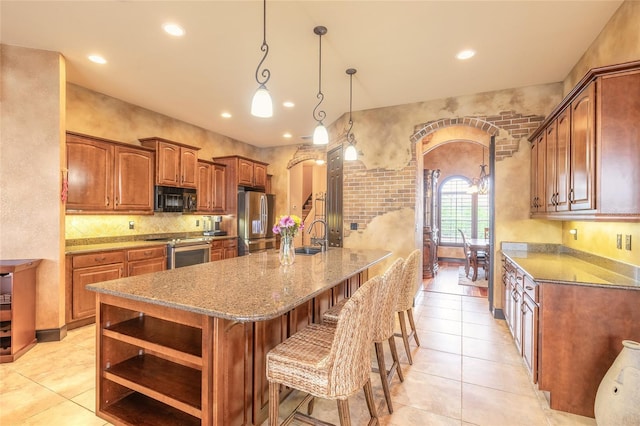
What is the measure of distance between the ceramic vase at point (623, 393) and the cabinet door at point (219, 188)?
553 cm

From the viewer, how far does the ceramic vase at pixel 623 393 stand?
62.8 inches

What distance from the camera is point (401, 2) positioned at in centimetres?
229

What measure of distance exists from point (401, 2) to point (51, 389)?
3951 mm

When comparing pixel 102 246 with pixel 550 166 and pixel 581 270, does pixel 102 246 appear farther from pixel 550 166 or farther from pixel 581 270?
pixel 550 166

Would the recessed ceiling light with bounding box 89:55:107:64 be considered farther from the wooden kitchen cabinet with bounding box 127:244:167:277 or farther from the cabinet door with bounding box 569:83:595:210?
the cabinet door with bounding box 569:83:595:210

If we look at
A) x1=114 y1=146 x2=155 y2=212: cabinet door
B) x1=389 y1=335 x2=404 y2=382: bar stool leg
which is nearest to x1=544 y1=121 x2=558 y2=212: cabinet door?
x1=389 y1=335 x2=404 y2=382: bar stool leg

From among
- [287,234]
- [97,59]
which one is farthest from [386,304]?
[97,59]

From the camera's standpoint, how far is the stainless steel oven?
4500 millimetres

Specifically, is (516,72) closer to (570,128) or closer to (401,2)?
(570,128)

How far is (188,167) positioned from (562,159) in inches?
197

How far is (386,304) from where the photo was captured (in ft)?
6.66

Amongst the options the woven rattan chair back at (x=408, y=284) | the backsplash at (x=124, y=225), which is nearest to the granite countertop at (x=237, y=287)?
the woven rattan chair back at (x=408, y=284)

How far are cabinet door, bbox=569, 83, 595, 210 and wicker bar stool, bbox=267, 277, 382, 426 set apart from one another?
178 centimetres

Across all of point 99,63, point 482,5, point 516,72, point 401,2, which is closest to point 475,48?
point 482,5
